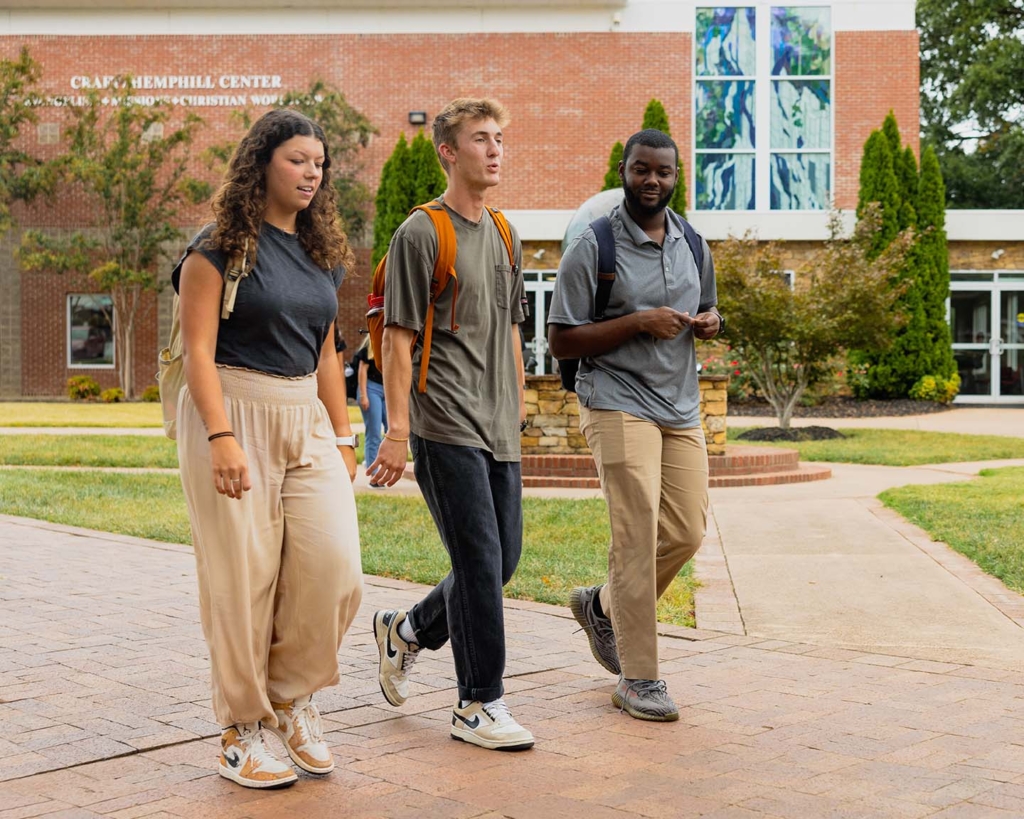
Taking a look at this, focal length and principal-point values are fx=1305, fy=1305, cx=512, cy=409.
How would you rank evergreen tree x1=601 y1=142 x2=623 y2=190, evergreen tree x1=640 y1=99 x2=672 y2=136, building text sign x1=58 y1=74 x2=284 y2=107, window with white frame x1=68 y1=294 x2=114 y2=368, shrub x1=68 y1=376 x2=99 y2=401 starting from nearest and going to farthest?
→ evergreen tree x1=601 y1=142 x2=623 y2=190
evergreen tree x1=640 y1=99 x2=672 y2=136
shrub x1=68 y1=376 x2=99 y2=401
building text sign x1=58 y1=74 x2=284 y2=107
window with white frame x1=68 y1=294 x2=114 y2=368

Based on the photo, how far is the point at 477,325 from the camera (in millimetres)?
4215

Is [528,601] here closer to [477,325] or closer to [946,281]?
[477,325]

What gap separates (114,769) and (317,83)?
26529mm

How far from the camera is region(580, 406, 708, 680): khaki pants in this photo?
4.53m

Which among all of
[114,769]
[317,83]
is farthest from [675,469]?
[317,83]

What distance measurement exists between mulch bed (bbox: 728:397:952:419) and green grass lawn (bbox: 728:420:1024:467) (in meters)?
4.25

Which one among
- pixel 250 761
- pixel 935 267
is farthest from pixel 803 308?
pixel 250 761

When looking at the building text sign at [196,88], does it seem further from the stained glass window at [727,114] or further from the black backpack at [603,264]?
the black backpack at [603,264]

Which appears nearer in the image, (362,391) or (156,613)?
(156,613)

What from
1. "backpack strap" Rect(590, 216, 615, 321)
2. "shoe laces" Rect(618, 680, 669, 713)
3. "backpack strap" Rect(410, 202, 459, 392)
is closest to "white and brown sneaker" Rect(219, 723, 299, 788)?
"backpack strap" Rect(410, 202, 459, 392)

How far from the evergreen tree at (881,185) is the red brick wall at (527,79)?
171 centimetres

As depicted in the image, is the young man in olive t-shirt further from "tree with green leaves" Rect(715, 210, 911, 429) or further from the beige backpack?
"tree with green leaves" Rect(715, 210, 911, 429)

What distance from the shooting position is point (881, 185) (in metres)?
27.4

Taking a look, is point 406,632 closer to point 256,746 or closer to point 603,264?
point 256,746
